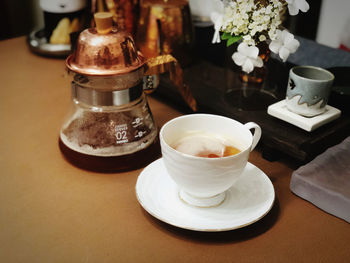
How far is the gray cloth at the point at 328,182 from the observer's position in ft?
1.98

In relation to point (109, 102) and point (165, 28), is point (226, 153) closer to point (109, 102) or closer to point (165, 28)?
point (109, 102)

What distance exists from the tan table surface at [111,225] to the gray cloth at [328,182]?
15 millimetres

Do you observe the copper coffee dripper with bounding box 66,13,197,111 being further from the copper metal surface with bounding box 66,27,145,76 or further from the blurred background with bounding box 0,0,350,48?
the blurred background with bounding box 0,0,350,48

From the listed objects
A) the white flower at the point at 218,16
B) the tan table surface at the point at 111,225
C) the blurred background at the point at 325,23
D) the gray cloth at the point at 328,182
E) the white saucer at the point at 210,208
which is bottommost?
the tan table surface at the point at 111,225

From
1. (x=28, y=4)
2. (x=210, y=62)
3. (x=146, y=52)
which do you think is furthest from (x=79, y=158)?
(x=28, y=4)

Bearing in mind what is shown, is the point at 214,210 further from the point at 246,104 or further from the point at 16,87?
the point at 16,87

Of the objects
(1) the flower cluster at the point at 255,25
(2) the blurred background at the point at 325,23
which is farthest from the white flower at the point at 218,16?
(2) the blurred background at the point at 325,23

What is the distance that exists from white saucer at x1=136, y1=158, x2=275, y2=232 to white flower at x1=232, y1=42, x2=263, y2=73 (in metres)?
0.20

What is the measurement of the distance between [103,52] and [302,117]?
38 centimetres

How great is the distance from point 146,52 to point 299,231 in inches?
23.5

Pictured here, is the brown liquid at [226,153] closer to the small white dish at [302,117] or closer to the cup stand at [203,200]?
the cup stand at [203,200]

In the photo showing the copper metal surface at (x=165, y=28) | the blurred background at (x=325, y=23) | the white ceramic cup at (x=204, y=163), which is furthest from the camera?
the blurred background at (x=325, y=23)

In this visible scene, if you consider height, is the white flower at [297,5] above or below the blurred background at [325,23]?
above

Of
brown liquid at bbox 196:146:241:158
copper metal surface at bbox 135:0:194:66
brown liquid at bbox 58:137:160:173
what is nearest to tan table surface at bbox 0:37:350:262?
brown liquid at bbox 58:137:160:173
